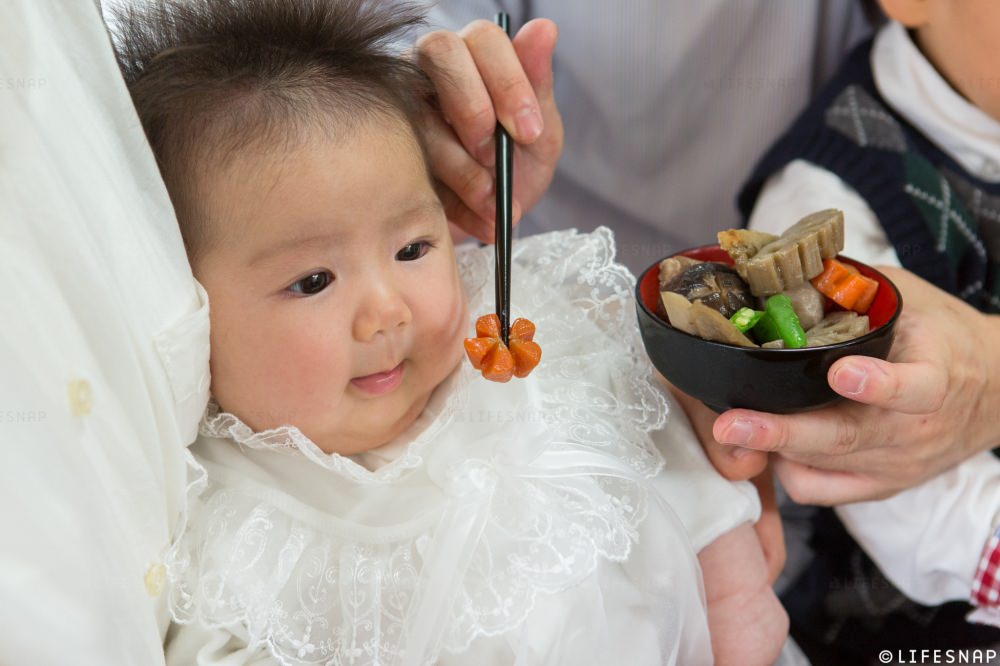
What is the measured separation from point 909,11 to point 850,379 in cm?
73

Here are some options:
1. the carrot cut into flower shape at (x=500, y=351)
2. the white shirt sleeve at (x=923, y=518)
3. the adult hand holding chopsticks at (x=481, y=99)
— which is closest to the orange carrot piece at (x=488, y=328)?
the carrot cut into flower shape at (x=500, y=351)

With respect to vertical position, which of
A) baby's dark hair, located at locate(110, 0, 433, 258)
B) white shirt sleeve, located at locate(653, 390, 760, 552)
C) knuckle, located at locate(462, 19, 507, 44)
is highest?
baby's dark hair, located at locate(110, 0, 433, 258)

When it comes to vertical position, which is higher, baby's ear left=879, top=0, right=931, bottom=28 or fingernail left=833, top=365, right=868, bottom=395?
baby's ear left=879, top=0, right=931, bottom=28

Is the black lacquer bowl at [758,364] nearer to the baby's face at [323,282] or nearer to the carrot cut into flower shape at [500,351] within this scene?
the carrot cut into flower shape at [500,351]

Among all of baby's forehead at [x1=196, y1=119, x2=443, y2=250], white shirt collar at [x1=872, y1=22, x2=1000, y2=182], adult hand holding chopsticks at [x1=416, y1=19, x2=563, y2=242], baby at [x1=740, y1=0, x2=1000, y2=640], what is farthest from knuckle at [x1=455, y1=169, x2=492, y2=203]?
white shirt collar at [x1=872, y1=22, x2=1000, y2=182]

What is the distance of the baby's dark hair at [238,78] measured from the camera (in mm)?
845

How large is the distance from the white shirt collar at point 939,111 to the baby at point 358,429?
663 mm

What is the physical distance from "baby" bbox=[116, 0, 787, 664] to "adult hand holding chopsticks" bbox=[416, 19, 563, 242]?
73 millimetres

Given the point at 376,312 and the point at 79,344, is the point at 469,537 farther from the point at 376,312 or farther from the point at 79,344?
the point at 79,344

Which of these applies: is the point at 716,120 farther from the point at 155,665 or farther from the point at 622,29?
the point at 155,665

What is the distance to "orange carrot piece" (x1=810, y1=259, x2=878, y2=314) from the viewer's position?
2.87 ft

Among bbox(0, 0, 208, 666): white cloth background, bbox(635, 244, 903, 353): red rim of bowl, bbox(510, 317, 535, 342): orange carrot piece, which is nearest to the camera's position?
bbox(0, 0, 208, 666): white cloth background

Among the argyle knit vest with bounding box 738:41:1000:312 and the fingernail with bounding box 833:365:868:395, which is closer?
the fingernail with bounding box 833:365:868:395

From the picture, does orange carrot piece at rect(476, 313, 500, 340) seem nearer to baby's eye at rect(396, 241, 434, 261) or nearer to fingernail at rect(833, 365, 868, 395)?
A: baby's eye at rect(396, 241, 434, 261)
